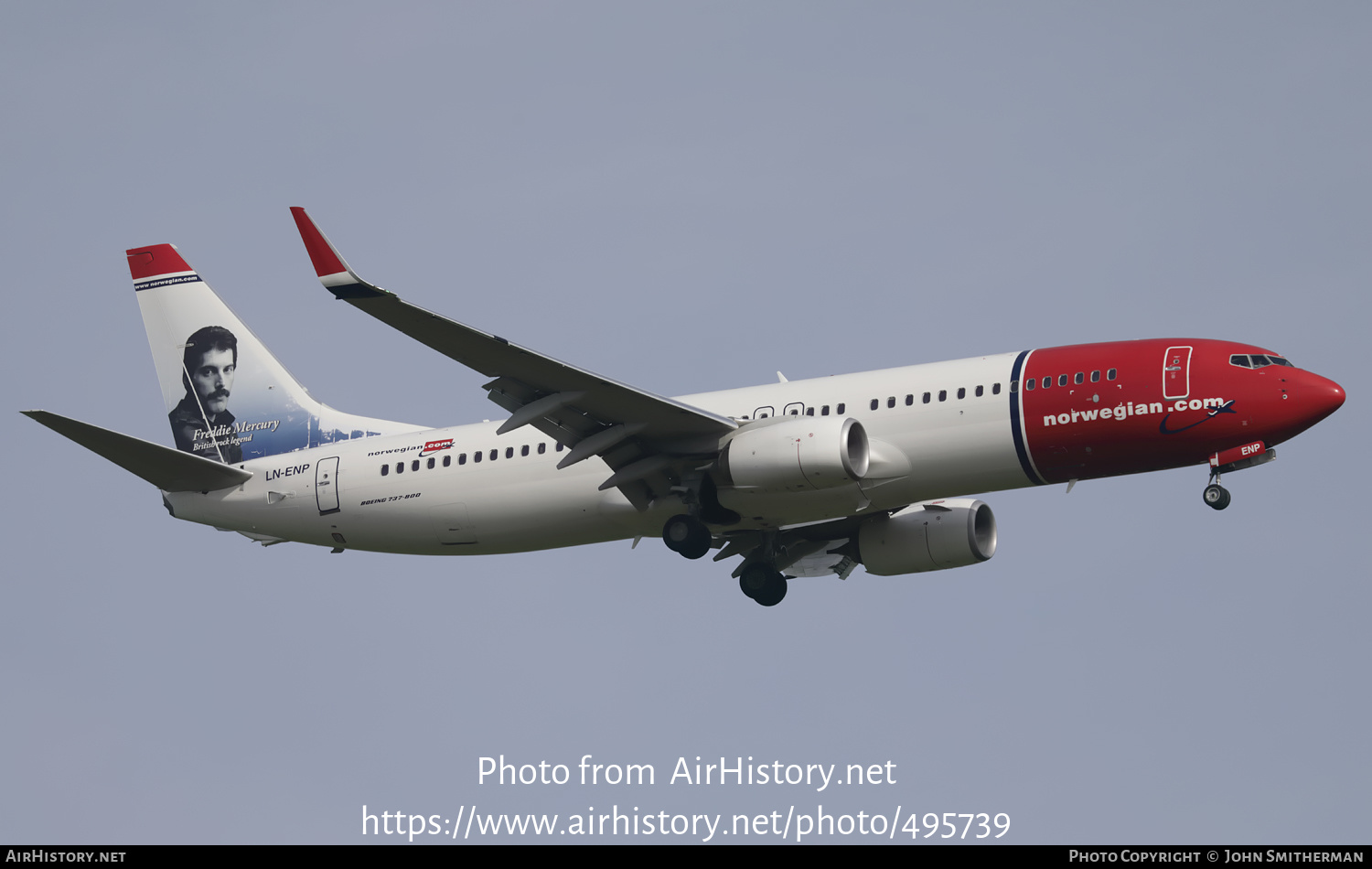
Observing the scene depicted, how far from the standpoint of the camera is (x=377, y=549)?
40438 millimetres

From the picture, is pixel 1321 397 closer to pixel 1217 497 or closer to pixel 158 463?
pixel 1217 497

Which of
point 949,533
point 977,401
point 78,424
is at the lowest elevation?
point 949,533

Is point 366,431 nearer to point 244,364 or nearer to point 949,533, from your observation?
point 244,364

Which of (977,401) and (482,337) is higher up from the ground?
(482,337)

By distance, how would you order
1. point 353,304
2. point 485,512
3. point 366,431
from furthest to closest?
point 366,431 → point 485,512 → point 353,304

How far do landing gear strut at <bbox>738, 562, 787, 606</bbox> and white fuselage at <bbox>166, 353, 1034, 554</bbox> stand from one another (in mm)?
3447

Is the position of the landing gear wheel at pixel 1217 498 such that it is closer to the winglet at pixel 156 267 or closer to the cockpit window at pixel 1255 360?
the cockpit window at pixel 1255 360

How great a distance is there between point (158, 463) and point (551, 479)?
942cm

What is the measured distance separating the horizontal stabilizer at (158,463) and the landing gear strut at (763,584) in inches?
485

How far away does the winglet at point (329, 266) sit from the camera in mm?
31578

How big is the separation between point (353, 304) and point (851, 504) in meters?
11.5

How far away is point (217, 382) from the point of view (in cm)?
4359

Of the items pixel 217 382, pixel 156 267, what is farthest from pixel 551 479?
pixel 156 267

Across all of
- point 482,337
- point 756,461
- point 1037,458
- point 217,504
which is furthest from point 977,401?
point 217,504
